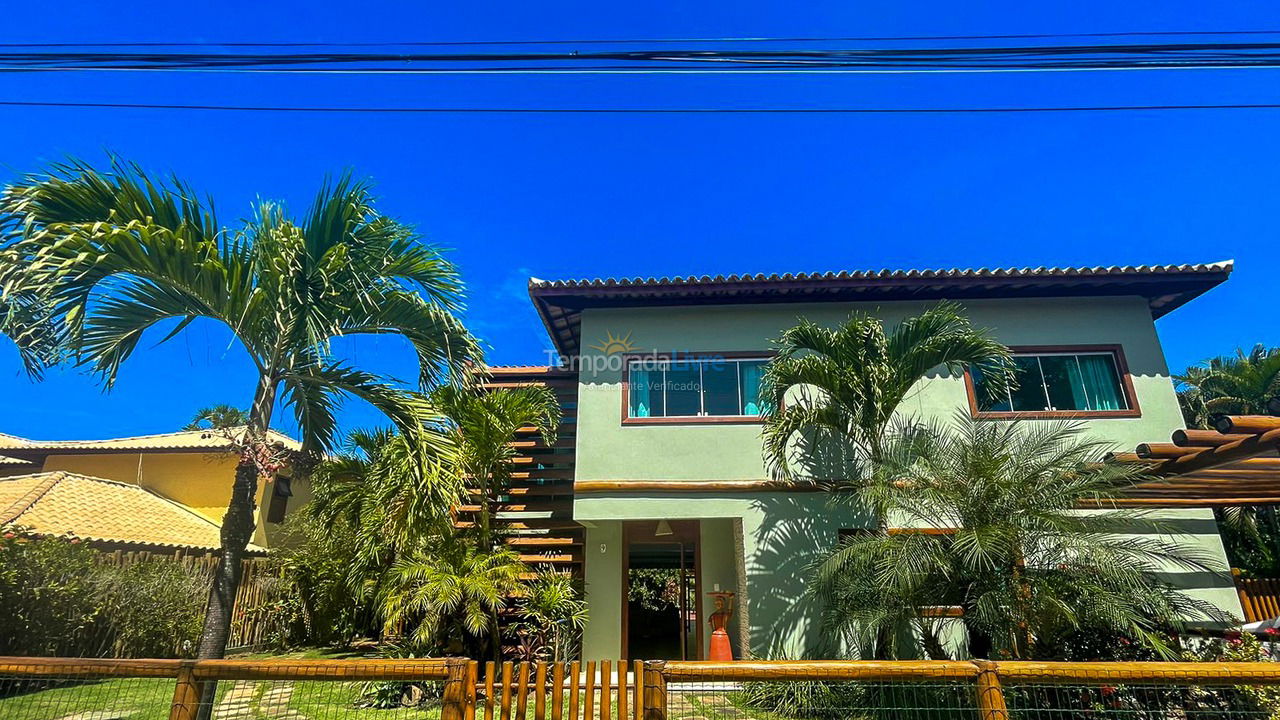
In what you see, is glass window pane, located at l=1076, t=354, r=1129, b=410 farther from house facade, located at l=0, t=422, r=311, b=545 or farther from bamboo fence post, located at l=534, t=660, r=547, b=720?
house facade, located at l=0, t=422, r=311, b=545

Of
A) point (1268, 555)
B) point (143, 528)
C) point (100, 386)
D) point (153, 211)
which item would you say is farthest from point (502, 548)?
point (1268, 555)

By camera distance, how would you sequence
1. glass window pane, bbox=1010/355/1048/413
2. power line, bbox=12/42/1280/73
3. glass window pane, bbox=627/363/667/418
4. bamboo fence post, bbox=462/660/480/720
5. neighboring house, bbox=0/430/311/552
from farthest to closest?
neighboring house, bbox=0/430/311/552
glass window pane, bbox=627/363/667/418
glass window pane, bbox=1010/355/1048/413
power line, bbox=12/42/1280/73
bamboo fence post, bbox=462/660/480/720

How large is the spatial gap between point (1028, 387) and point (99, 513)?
58.0 feet

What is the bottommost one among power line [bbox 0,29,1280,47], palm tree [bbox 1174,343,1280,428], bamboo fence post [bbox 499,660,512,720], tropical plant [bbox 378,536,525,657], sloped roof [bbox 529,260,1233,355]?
bamboo fence post [bbox 499,660,512,720]

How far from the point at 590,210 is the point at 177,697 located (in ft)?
36.7

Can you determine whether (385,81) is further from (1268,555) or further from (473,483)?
(1268,555)

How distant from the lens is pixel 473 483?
9.63 m

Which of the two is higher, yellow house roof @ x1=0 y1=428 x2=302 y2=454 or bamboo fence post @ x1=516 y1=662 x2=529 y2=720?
yellow house roof @ x1=0 y1=428 x2=302 y2=454

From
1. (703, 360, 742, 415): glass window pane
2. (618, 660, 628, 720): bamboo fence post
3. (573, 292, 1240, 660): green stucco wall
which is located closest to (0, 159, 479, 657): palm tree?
(618, 660, 628, 720): bamboo fence post

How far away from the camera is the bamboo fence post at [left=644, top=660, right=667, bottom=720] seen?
354cm

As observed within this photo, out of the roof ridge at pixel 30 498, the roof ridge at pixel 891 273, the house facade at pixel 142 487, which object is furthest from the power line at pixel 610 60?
the roof ridge at pixel 30 498

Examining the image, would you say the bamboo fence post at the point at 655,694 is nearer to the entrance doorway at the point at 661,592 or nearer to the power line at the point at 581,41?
the power line at the point at 581,41

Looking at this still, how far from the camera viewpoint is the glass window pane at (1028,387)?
9.83 metres

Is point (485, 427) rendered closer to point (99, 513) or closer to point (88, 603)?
point (88, 603)
